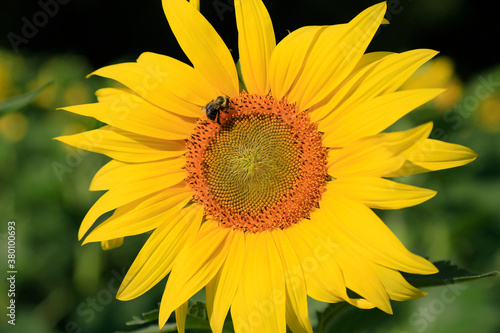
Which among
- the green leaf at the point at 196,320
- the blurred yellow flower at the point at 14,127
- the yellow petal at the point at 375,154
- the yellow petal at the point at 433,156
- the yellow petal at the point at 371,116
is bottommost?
the green leaf at the point at 196,320

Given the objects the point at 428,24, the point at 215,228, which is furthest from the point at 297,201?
the point at 428,24

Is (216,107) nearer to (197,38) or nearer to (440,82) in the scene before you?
(197,38)

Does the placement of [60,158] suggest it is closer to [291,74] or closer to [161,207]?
[161,207]

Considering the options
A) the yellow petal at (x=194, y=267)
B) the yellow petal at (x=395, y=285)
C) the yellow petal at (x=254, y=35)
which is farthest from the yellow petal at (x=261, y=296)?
the yellow petal at (x=254, y=35)

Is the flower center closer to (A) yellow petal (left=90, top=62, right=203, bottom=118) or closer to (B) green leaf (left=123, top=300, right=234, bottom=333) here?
(A) yellow petal (left=90, top=62, right=203, bottom=118)

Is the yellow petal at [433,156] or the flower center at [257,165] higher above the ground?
the flower center at [257,165]

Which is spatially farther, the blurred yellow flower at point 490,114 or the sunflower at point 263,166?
the blurred yellow flower at point 490,114

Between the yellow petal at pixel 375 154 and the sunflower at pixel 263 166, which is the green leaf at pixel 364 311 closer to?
the sunflower at pixel 263 166

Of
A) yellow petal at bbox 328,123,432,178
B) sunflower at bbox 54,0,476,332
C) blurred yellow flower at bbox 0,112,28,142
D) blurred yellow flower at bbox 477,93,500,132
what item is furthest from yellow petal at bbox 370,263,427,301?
blurred yellow flower at bbox 0,112,28,142
